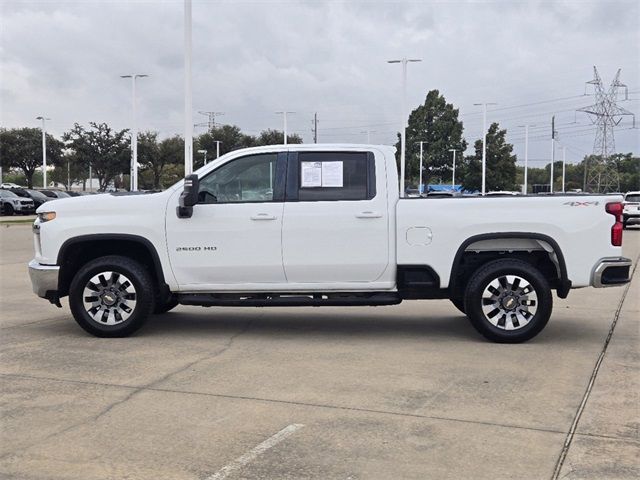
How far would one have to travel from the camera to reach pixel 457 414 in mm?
4984

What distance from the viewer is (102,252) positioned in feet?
25.1

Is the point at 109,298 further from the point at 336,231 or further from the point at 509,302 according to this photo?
the point at 509,302

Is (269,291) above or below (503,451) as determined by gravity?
above

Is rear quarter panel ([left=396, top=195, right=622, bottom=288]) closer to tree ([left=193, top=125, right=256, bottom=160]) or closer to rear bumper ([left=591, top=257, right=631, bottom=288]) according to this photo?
rear bumper ([left=591, top=257, right=631, bottom=288])

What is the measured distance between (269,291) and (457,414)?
115 inches

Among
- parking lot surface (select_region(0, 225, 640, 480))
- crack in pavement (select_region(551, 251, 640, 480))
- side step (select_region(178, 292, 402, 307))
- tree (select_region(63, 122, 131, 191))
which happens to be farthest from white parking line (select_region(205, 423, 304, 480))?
tree (select_region(63, 122, 131, 191))

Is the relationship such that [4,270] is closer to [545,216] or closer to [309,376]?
[309,376]

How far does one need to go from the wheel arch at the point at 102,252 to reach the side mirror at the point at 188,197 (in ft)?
1.65

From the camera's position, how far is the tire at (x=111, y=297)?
7340 millimetres

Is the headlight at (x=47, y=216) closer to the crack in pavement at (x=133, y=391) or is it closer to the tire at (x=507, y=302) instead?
the crack in pavement at (x=133, y=391)

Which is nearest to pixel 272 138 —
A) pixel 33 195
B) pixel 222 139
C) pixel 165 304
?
pixel 222 139

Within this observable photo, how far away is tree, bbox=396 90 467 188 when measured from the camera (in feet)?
246

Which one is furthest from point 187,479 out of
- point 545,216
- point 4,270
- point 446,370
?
point 4,270

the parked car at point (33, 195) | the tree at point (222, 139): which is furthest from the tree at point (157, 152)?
the parked car at point (33, 195)
